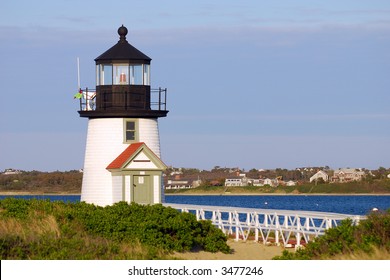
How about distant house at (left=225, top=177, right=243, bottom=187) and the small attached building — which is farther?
distant house at (left=225, top=177, right=243, bottom=187)

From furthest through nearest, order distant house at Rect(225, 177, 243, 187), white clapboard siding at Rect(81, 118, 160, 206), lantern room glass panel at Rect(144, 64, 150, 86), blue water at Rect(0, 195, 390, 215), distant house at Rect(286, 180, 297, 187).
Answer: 1. distant house at Rect(286, 180, 297, 187)
2. distant house at Rect(225, 177, 243, 187)
3. blue water at Rect(0, 195, 390, 215)
4. lantern room glass panel at Rect(144, 64, 150, 86)
5. white clapboard siding at Rect(81, 118, 160, 206)

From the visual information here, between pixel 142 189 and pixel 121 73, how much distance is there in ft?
11.6

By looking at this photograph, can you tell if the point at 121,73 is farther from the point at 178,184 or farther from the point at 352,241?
the point at 178,184

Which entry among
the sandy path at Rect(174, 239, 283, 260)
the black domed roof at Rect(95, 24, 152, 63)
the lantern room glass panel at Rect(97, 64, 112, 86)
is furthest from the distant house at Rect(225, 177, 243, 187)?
the sandy path at Rect(174, 239, 283, 260)

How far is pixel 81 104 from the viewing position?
30.8m

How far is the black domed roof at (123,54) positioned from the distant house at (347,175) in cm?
9801

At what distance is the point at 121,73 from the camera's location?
29.9 meters

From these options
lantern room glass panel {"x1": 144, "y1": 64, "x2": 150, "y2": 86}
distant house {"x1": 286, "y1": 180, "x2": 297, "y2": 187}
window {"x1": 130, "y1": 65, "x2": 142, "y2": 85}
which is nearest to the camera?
window {"x1": 130, "y1": 65, "x2": 142, "y2": 85}

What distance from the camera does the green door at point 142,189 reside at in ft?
97.3

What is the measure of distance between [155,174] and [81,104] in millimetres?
3250

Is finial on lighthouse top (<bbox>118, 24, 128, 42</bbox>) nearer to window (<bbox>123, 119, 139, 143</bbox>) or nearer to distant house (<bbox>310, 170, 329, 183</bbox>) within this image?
window (<bbox>123, 119, 139, 143</bbox>)

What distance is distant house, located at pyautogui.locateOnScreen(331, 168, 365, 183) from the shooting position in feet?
415

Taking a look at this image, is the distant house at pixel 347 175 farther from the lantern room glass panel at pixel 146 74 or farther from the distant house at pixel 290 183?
the lantern room glass panel at pixel 146 74

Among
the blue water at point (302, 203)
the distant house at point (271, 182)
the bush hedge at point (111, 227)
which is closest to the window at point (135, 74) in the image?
the bush hedge at point (111, 227)
